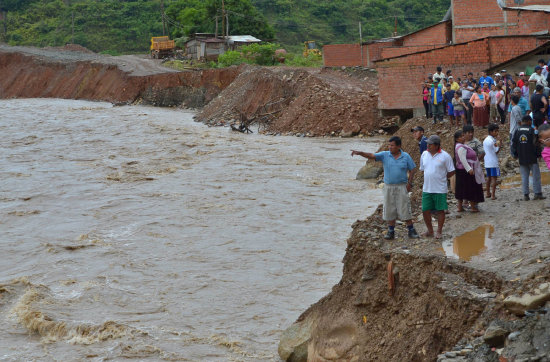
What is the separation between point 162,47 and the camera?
62.0 m

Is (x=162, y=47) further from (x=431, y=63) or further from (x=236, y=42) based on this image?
(x=431, y=63)

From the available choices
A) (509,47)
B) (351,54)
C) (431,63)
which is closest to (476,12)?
(431,63)

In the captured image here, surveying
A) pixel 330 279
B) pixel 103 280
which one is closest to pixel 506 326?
pixel 330 279

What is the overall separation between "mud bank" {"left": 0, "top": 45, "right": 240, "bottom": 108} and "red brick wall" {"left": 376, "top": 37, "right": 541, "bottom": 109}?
18897 mm

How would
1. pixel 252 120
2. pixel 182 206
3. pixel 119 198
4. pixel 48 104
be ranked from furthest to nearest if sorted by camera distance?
pixel 48 104 → pixel 252 120 → pixel 119 198 → pixel 182 206

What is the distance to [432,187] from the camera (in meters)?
9.45

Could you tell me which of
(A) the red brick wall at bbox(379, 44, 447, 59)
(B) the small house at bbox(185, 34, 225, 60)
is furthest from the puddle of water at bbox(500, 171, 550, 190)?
(B) the small house at bbox(185, 34, 225, 60)

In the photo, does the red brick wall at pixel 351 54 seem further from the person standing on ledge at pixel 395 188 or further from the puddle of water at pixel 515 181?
the person standing on ledge at pixel 395 188

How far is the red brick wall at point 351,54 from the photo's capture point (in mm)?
39562

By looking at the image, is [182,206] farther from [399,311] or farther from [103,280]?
[399,311]

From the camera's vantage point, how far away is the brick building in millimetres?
24062

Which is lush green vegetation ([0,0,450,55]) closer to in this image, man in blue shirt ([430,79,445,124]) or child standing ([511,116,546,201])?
man in blue shirt ([430,79,445,124])

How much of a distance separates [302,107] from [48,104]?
85.9 feet

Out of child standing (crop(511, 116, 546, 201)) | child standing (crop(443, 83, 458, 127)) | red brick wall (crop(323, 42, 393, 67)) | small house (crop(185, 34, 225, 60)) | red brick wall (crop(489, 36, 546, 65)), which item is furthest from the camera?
small house (crop(185, 34, 225, 60))
